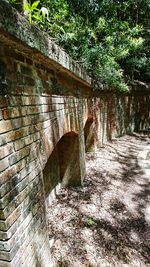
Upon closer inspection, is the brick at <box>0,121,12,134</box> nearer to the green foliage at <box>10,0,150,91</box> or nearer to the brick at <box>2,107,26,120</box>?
the brick at <box>2,107,26,120</box>

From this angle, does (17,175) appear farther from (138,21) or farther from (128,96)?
(138,21)

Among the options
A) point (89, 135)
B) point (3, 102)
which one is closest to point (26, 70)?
point (3, 102)

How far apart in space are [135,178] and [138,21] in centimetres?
859

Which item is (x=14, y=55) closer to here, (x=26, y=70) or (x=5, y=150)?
(x=26, y=70)

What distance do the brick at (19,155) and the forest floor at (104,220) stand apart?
1674 millimetres

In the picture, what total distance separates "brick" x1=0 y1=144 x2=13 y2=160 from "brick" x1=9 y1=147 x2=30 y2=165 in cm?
5

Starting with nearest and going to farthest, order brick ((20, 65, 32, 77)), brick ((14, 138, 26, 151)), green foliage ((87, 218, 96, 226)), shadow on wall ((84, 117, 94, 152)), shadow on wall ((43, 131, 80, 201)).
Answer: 1. brick ((14, 138, 26, 151))
2. brick ((20, 65, 32, 77))
3. green foliage ((87, 218, 96, 226))
4. shadow on wall ((43, 131, 80, 201))
5. shadow on wall ((84, 117, 94, 152))

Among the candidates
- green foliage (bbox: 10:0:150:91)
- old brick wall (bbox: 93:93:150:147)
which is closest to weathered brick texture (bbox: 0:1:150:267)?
green foliage (bbox: 10:0:150:91)

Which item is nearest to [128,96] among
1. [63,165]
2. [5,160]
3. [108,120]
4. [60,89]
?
[108,120]

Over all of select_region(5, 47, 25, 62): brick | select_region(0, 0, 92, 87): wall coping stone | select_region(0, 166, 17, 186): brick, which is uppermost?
select_region(0, 0, 92, 87): wall coping stone

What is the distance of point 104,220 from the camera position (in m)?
3.43

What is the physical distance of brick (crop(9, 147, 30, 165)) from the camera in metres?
1.56

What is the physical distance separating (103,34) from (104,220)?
6586 millimetres

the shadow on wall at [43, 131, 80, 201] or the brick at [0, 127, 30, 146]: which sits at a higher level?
the brick at [0, 127, 30, 146]
